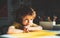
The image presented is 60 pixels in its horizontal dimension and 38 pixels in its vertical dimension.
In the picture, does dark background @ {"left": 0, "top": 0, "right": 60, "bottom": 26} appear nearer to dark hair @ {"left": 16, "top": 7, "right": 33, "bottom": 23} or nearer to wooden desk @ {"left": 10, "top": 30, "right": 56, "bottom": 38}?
dark hair @ {"left": 16, "top": 7, "right": 33, "bottom": 23}

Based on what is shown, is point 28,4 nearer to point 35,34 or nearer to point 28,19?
point 28,19

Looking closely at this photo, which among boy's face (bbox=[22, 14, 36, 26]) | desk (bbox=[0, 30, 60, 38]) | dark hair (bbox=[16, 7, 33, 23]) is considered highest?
dark hair (bbox=[16, 7, 33, 23])

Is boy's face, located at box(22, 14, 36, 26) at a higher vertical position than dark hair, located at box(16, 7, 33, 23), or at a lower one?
lower

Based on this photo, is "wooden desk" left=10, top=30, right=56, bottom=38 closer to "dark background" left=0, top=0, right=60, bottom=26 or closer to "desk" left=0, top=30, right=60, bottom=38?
"desk" left=0, top=30, right=60, bottom=38

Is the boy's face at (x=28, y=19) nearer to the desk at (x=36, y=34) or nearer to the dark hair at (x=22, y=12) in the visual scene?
the dark hair at (x=22, y=12)

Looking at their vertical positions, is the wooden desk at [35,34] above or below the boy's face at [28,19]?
below

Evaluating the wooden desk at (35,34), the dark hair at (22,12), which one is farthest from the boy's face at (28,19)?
the wooden desk at (35,34)

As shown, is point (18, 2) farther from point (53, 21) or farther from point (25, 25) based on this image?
point (53, 21)

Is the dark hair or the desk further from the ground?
the dark hair

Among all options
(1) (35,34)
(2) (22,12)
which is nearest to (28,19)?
(2) (22,12)

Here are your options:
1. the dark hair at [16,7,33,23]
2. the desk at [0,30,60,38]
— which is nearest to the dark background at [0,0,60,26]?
the dark hair at [16,7,33,23]

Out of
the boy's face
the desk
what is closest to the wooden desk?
the desk

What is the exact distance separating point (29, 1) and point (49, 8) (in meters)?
0.32

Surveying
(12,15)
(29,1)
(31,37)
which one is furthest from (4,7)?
(31,37)
